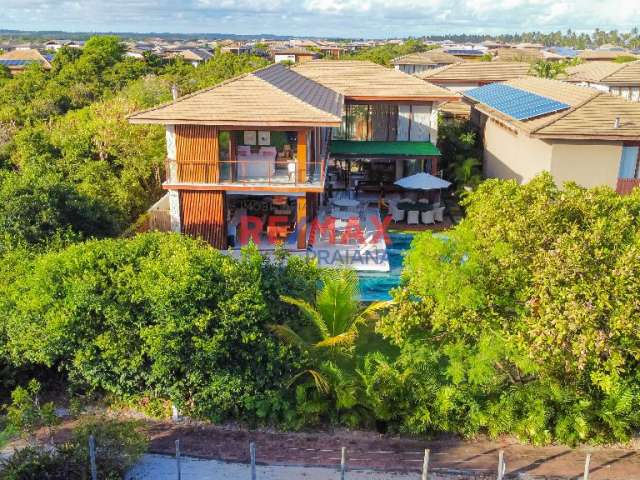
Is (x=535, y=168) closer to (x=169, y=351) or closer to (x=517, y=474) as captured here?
(x=517, y=474)

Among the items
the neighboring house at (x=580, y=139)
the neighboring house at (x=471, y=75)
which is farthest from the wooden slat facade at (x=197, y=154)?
the neighboring house at (x=471, y=75)

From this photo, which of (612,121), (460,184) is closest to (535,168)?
(612,121)

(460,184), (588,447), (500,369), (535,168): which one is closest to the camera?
(588,447)

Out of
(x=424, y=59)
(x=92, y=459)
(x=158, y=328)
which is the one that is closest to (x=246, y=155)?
(x=158, y=328)

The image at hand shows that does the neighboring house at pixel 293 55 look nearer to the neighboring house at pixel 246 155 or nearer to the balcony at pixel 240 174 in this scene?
the neighboring house at pixel 246 155

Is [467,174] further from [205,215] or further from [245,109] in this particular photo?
[205,215]
